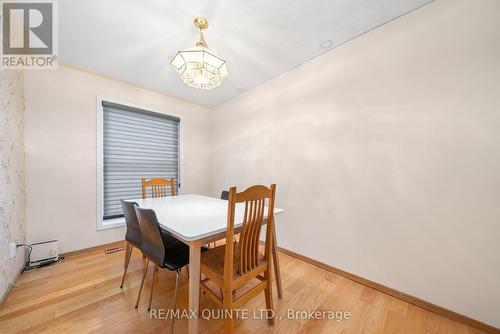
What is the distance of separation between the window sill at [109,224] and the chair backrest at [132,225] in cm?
122

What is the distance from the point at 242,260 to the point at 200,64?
1463 mm

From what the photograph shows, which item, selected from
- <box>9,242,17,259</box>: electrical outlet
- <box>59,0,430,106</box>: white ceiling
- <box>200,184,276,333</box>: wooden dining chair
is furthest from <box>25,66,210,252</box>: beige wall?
<box>200,184,276,333</box>: wooden dining chair

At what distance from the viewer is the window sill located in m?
2.40

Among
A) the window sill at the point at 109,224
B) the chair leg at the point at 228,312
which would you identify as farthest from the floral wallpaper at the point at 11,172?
the chair leg at the point at 228,312

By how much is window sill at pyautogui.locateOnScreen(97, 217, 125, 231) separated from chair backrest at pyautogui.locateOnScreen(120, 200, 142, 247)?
1.22 m

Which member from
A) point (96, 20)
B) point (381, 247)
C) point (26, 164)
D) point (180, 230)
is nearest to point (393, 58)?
point (381, 247)

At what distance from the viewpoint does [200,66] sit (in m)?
1.37

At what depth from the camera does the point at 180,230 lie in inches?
42.2

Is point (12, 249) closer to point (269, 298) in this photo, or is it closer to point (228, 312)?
point (228, 312)

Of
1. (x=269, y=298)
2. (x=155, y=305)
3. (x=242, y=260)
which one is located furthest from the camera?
(x=155, y=305)

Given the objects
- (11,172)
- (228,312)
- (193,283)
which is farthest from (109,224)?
(228,312)

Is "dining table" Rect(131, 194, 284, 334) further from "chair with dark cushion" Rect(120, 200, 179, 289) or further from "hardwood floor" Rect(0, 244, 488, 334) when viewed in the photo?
"hardwood floor" Rect(0, 244, 488, 334)

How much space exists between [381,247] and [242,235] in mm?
1390

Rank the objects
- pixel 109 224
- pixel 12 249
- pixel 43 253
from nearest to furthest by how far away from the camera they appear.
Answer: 1. pixel 12 249
2. pixel 43 253
3. pixel 109 224
